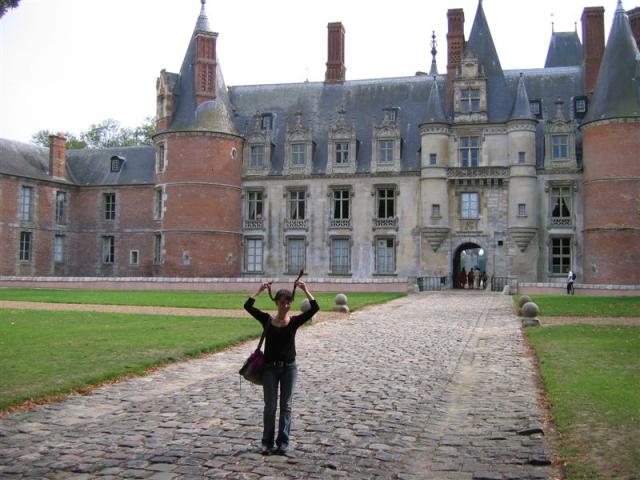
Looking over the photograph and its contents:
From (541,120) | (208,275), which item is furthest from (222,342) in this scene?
(541,120)

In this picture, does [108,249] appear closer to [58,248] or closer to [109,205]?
[109,205]

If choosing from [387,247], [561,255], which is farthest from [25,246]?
[561,255]

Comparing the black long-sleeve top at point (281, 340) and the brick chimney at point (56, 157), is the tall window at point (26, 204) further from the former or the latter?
the black long-sleeve top at point (281, 340)

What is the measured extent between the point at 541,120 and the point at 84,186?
28277 millimetres

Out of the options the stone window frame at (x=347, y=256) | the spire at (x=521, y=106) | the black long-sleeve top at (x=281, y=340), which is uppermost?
the spire at (x=521, y=106)

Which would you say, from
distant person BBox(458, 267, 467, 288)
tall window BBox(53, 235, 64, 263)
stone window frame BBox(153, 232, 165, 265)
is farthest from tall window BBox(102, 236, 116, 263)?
distant person BBox(458, 267, 467, 288)

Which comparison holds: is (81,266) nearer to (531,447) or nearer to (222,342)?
(222,342)

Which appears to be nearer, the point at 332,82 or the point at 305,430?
the point at 305,430

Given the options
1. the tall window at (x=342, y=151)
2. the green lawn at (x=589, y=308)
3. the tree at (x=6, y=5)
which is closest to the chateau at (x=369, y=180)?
the tall window at (x=342, y=151)

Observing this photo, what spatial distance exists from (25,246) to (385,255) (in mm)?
21330

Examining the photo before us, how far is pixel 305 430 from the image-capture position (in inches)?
320

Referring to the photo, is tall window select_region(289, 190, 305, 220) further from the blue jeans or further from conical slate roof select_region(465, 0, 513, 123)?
the blue jeans

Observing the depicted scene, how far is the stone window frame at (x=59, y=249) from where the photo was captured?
4556 centimetres

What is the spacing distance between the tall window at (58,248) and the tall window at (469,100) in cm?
2575
